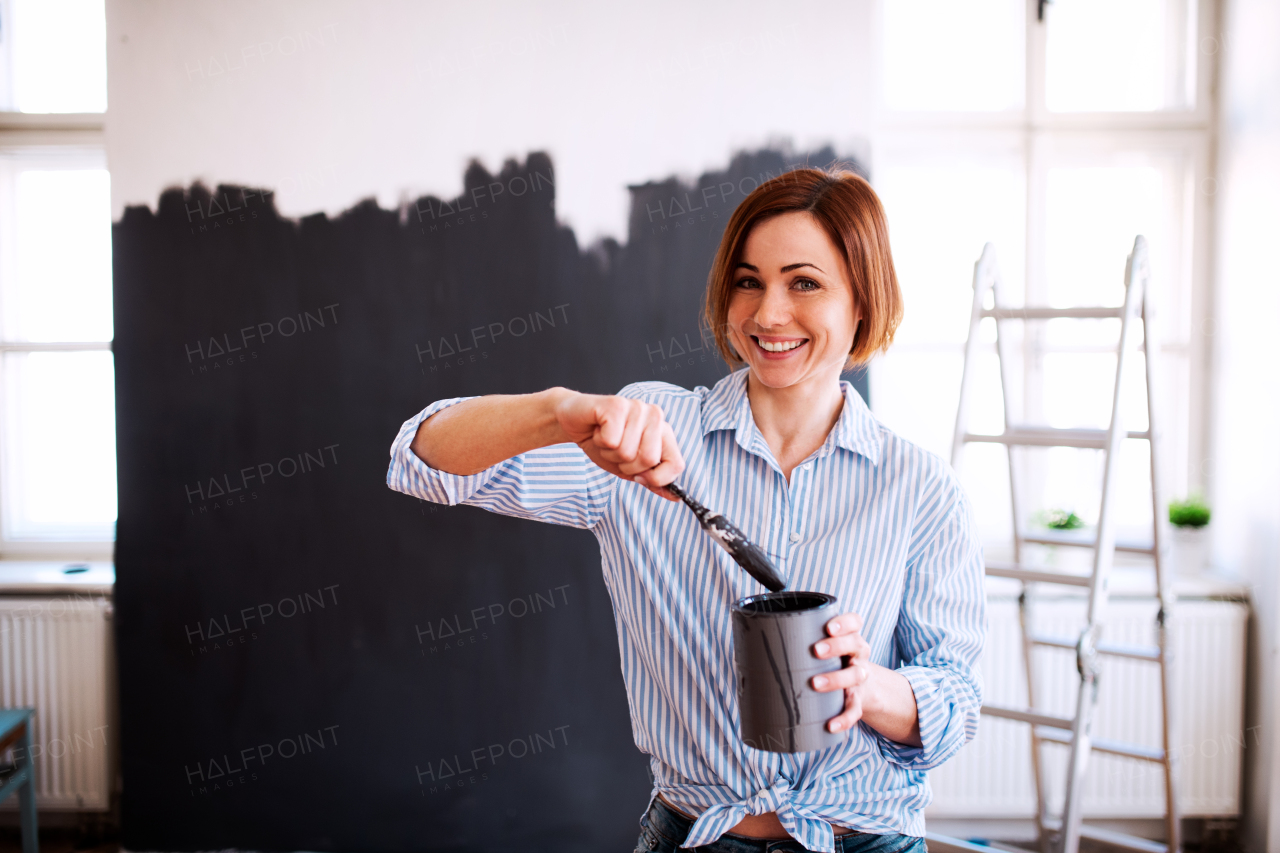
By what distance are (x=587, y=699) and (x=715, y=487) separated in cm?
132

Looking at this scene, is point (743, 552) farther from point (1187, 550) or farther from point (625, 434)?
point (1187, 550)

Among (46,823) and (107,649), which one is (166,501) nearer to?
(107,649)

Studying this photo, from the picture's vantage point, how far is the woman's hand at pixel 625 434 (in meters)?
0.74

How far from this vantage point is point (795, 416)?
1.03 m

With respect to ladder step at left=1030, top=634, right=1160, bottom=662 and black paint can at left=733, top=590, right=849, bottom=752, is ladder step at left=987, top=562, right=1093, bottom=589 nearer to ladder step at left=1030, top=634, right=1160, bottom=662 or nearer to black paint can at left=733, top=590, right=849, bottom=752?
ladder step at left=1030, top=634, right=1160, bottom=662

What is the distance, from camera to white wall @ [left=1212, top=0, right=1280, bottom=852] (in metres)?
2.07

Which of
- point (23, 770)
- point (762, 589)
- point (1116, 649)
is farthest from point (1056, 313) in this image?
point (23, 770)

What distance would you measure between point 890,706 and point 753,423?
377mm

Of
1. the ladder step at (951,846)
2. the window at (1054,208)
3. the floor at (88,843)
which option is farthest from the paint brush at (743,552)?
the floor at (88,843)

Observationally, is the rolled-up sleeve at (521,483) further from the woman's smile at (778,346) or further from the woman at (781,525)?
the woman's smile at (778,346)

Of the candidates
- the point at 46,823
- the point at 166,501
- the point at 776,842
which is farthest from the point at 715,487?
the point at 46,823

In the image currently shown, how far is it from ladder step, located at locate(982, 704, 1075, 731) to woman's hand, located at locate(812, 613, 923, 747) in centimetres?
93

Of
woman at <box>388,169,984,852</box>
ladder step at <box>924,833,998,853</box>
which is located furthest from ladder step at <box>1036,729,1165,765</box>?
woman at <box>388,169,984,852</box>

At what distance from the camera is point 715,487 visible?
983 mm
